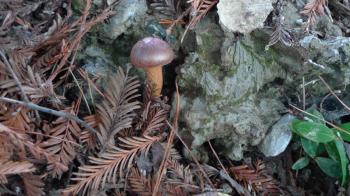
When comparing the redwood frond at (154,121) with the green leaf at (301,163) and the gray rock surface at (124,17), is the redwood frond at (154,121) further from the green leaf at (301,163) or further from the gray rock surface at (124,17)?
the green leaf at (301,163)

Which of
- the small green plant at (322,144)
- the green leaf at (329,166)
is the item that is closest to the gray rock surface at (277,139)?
the small green plant at (322,144)

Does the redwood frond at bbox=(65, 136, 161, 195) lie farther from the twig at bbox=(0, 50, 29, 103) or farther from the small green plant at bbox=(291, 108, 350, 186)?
the small green plant at bbox=(291, 108, 350, 186)

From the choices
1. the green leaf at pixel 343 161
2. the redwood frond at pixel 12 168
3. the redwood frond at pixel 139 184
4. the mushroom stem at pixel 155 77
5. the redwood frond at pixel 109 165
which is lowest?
the green leaf at pixel 343 161

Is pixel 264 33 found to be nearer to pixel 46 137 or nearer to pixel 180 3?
pixel 180 3

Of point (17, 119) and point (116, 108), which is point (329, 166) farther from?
point (17, 119)

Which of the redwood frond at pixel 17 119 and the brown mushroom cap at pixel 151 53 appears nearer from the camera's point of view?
the redwood frond at pixel 17 119

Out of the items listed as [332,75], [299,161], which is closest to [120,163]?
[299,161]

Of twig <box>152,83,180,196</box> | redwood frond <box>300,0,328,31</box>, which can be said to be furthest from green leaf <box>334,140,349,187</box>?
twig <box>152,83,180,196</box>
